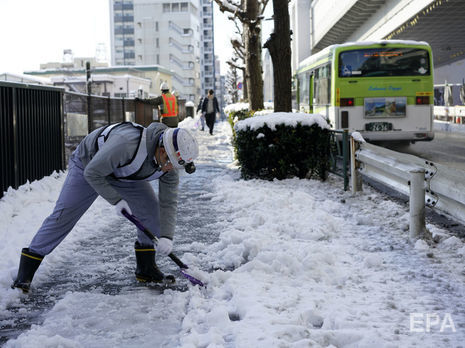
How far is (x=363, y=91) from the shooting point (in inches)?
596

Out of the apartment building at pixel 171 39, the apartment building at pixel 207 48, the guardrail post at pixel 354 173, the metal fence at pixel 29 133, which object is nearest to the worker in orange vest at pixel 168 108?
the metal fence at pixel 29 133

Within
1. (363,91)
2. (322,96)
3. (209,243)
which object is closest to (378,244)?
(209,243)

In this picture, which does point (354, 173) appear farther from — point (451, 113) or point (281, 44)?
point (451, 113)

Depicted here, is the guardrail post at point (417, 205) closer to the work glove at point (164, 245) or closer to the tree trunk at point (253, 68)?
the work glove at point (164, 245)

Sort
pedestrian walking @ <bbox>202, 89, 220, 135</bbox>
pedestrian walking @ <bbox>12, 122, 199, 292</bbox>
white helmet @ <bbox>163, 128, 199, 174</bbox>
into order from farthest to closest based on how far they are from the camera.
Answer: pedestrian walking @ <bbox>202, 89, 220, 135</bbox> → pedestrian walking @ <bbox>12, 122, 199, 292</bbox> → white helmet @ <bbox>163, 128, 199, 174</bbox>

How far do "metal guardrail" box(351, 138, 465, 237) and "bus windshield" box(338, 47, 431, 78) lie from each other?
768 centimetres

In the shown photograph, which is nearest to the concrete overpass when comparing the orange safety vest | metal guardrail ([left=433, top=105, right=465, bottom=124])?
metal guardrail ([left=433, top=105, right=465, bottom=124])

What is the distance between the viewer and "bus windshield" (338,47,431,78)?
50.0 feet

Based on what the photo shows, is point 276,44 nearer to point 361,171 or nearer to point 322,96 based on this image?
point 322,96

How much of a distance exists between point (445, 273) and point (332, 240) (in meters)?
1.51

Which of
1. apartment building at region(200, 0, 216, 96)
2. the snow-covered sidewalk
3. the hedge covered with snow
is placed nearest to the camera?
the snow-covered sidewalk

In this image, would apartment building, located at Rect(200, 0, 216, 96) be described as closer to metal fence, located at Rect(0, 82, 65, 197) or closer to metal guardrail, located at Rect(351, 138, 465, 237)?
metal fence, located at Rect(0, 82, 65, 197)

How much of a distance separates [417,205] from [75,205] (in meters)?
3.45

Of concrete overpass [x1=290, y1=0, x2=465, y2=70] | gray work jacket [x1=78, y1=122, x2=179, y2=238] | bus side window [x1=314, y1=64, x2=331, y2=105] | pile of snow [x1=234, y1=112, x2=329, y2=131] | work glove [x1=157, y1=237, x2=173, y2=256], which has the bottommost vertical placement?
work glove [x1=157, y1=237, x2=173, y2=256]
